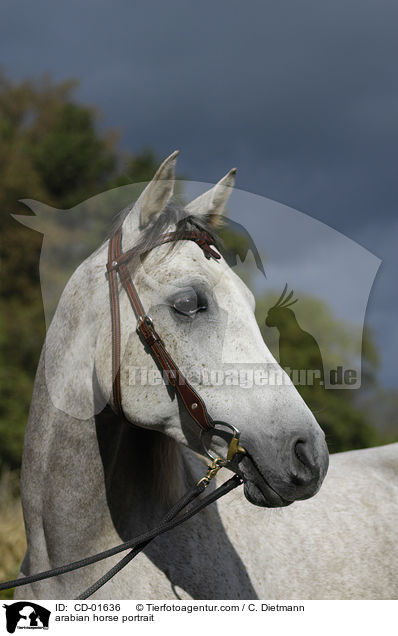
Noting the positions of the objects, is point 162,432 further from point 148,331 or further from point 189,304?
point 189,304

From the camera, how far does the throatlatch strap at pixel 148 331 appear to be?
2205mm

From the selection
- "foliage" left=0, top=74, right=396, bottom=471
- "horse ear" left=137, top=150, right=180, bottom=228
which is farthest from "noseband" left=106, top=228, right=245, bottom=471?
"foliage" left=0, top=74, right=396, bottom=471

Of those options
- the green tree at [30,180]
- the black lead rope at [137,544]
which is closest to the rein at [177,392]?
the black lead rope at [137,544]

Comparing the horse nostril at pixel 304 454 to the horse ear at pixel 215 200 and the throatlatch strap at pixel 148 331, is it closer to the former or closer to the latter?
the throatlatch strap at pixel 148 331

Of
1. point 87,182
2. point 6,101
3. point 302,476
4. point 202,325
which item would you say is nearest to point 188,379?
point 202,325

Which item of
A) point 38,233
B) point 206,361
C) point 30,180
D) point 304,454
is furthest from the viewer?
point 30,180

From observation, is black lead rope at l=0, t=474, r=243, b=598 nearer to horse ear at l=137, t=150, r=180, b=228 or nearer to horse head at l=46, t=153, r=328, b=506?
horse head at l=46, t=153, r=328, b=506

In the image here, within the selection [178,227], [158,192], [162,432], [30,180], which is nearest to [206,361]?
[162,432]

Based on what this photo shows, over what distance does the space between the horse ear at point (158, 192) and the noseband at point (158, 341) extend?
0.38ft

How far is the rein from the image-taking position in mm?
2197

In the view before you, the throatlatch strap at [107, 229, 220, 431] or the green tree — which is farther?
the green tree

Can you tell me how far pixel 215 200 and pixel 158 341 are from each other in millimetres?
734

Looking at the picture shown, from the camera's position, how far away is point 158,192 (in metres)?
2.37

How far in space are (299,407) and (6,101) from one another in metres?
28.2
